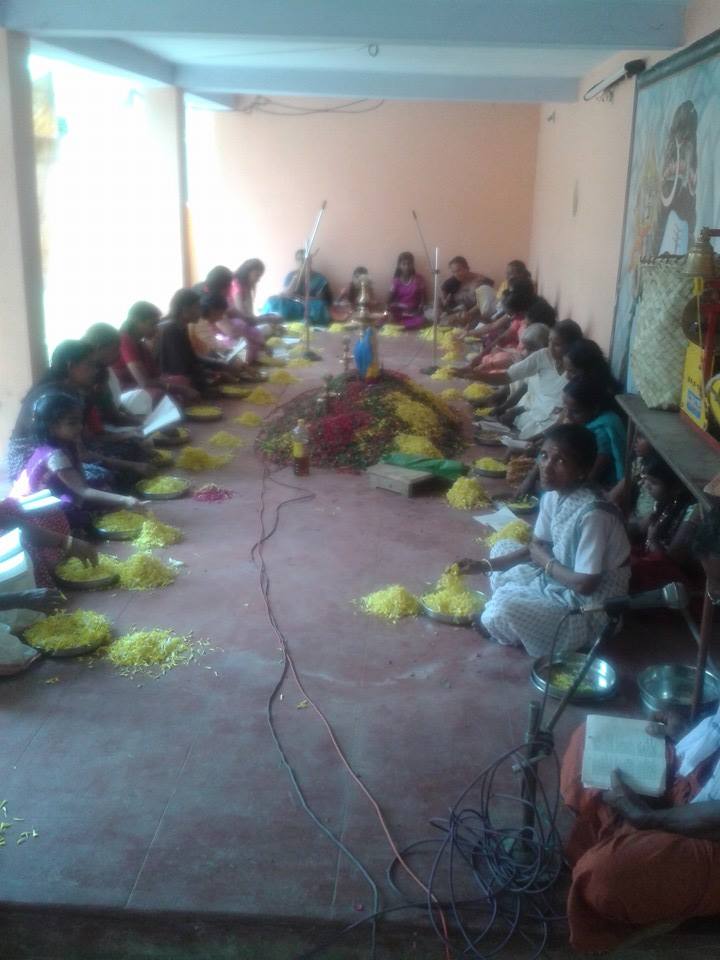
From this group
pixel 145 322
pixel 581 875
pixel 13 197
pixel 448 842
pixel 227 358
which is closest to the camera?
pixel 581 875

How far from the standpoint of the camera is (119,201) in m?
10.7

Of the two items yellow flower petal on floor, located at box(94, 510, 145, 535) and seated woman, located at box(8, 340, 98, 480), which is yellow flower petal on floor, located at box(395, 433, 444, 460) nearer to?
yellow flower petal on floor, located at box(94, 510, 145, 535)

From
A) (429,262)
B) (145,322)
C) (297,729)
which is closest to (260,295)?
(429,262)

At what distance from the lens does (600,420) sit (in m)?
5.07

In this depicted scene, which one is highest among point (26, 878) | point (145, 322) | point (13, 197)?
point (13, 197)

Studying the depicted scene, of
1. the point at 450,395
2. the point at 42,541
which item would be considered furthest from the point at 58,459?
the point at 450,395

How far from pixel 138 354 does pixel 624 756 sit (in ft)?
17.9

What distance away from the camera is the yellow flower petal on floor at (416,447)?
20.2 ft

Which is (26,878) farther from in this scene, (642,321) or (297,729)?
(642,321)

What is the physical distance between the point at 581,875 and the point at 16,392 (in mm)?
5376

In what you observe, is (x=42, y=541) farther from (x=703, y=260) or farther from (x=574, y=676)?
(x=703, y=260)

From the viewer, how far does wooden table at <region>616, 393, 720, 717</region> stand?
299 cm

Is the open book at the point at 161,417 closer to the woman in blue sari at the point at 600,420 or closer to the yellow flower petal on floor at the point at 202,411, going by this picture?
the yellow flower petal on floor at the point at 202,411

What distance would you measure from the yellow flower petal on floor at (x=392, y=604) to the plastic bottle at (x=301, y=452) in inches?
78.9
